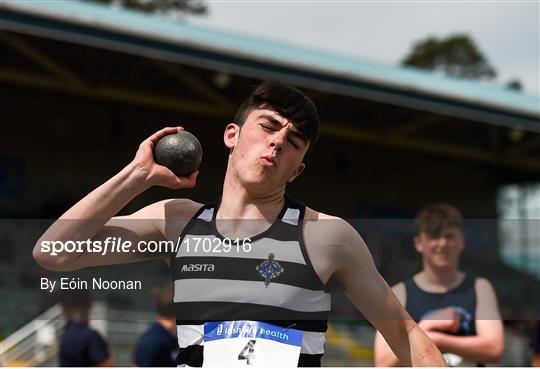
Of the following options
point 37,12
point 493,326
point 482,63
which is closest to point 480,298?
point 493,326

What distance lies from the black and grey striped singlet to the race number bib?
0.02 meters

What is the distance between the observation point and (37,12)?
1507cm

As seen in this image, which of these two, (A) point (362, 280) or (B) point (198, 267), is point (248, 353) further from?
(A) point (362, 280)

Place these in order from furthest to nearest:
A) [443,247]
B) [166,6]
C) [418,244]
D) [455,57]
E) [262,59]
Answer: [455,57]
[166,6]
[262,59]
[418,244]
[443,247]

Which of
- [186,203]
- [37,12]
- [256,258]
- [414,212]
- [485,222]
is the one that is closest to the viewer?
Answer: [256,258]

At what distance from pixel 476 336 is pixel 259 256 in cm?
230

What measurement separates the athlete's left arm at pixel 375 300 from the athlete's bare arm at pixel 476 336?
150cm

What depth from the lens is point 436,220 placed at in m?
5.27

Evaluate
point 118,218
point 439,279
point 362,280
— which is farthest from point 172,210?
point 439,279

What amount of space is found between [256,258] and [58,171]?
17.7 m

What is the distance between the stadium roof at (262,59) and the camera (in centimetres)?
1541

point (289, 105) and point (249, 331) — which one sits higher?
point (289, 105)

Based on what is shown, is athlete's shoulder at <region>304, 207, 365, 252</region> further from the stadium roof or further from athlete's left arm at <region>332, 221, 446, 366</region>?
the stadium roof

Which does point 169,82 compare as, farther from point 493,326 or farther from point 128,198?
point 128,198
